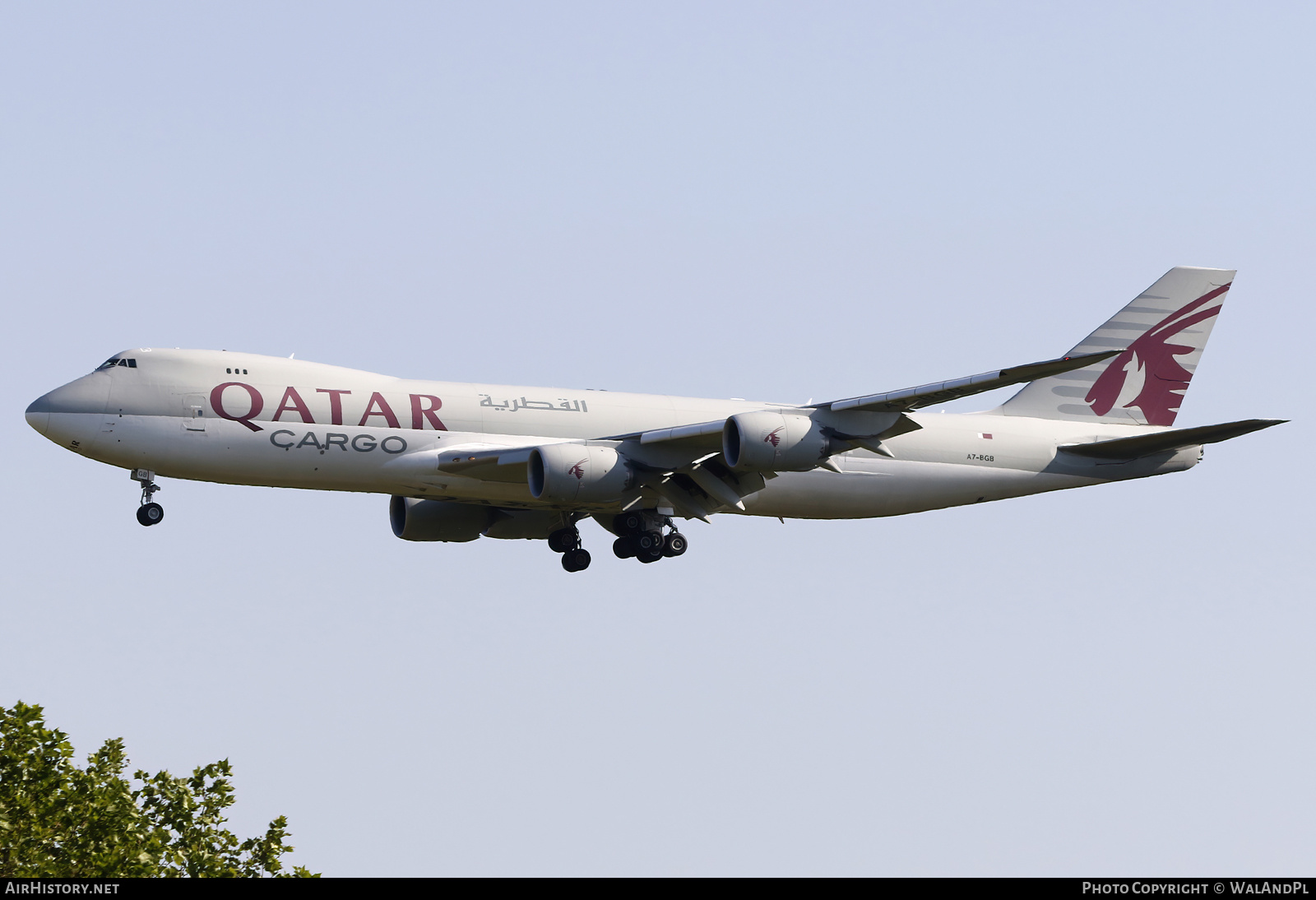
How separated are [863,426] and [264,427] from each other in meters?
13.1

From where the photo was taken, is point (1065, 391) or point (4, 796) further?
point (1065, 391)

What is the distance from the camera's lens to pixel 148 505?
36031 mm

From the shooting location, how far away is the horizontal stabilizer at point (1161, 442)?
37.7m

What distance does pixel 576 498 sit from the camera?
36.1 meters

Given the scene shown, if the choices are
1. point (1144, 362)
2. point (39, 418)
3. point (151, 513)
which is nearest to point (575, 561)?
point (151, 513)

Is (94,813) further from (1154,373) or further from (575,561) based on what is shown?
(1154,373)

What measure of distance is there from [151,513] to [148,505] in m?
0.19

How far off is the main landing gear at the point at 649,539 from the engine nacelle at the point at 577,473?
10.5 feet

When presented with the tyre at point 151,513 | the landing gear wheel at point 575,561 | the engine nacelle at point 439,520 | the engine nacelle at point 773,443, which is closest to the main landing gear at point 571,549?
the landing gear wheel at point 575,561

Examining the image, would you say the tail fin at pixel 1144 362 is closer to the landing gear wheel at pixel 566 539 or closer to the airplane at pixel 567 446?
the airplane at pixel 567 446

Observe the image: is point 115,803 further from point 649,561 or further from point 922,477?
point 922,477
